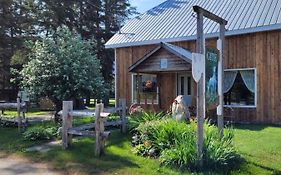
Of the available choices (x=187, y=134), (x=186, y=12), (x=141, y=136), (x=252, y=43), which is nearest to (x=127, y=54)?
(x=186, y=12)

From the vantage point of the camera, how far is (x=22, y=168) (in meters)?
8.21

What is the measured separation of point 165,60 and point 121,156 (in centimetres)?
777

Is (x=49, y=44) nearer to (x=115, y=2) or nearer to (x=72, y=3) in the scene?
(x=72, y=3)

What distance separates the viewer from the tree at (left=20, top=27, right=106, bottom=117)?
1501cm

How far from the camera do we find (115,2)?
38375 mm

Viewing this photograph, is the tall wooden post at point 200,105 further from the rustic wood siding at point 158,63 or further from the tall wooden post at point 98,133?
the rustic wood siding at point 158,63

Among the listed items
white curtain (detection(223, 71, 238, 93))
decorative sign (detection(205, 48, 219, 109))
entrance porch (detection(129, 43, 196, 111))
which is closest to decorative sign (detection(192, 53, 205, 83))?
decorative sign (detection(205, 48, 219, 109))

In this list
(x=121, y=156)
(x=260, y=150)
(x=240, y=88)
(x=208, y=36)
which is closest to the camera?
(x=121, y=156)

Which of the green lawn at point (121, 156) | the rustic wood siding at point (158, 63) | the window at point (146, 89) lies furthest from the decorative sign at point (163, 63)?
the green lawn at point (121, 156)

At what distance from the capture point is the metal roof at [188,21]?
50.9 feet

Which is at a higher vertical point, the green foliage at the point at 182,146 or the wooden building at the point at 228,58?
the wooden building at the point at 228,58

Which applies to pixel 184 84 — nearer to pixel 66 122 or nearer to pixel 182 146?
pixel 66 122

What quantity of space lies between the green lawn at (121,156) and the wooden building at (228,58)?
4.11 meters

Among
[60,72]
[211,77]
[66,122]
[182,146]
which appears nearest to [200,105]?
[182,146]
